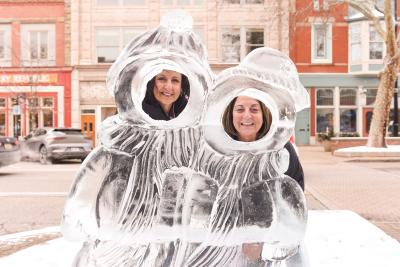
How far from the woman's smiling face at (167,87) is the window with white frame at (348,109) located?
26.0 m

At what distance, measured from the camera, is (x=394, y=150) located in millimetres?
18297

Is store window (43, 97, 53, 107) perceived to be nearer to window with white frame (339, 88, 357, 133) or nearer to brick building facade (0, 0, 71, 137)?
brick building facade (0, 0, 71, 137)

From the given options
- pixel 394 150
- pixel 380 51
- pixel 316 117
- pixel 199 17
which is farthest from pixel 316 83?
pixel 394 150

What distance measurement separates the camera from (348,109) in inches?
1092

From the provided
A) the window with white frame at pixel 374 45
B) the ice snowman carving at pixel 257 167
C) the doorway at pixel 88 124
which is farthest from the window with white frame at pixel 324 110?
the ice snowman carving at pixel 257 167

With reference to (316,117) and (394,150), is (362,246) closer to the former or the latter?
(394,150)

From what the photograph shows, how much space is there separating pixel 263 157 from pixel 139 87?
2.31 ft

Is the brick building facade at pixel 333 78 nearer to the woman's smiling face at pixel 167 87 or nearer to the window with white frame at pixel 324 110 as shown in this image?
the window with white frame at pixel 324 110

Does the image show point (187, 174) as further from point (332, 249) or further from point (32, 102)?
point (32, 102)

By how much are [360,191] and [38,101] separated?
67.9 feet

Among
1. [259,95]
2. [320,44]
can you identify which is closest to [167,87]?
[259,95]

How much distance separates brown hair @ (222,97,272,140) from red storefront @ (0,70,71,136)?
25284 mm

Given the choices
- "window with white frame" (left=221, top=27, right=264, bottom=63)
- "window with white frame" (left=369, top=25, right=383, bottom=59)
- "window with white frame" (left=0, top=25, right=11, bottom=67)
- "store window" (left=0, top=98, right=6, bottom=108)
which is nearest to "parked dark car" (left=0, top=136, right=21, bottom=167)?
"store window" (left=0, top=98, right=6, bottom=108)

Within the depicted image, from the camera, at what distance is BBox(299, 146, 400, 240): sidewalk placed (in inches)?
286
